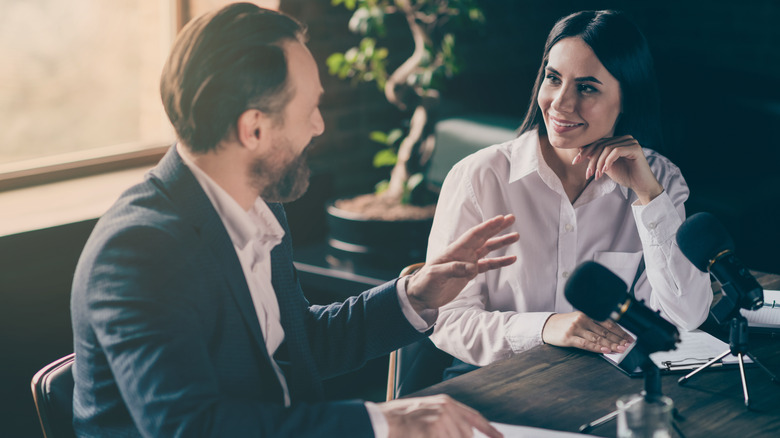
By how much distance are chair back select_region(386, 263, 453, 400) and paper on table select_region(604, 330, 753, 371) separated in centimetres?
45

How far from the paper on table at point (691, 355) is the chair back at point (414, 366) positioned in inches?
17.7

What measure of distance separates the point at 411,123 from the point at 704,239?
2.05 meters

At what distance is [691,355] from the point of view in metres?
1.50

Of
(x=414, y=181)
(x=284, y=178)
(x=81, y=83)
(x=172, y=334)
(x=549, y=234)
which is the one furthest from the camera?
(x=414, y=181)

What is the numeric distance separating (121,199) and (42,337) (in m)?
1.57

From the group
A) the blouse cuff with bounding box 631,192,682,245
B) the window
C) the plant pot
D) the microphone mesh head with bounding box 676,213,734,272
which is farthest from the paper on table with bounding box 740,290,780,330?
the window

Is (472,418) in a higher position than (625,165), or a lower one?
lower

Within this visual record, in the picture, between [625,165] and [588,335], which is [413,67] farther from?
→ [588,335]

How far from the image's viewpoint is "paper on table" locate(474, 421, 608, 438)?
1.21 m

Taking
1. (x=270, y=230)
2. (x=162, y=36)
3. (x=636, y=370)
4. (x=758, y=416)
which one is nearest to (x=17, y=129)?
(x=162, y=36)

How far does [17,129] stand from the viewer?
2.79 meters

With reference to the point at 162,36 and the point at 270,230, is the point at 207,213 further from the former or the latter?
the point at 162,36

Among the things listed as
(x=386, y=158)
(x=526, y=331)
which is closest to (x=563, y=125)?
(x=526, y=331)

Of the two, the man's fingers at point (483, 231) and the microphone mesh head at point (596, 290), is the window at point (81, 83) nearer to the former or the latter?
the man's fingers at point (483, 231)
